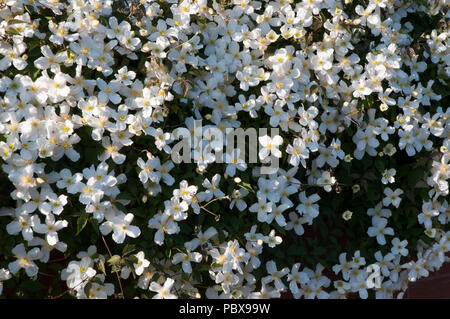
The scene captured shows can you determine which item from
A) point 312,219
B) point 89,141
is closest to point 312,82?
point 312,219

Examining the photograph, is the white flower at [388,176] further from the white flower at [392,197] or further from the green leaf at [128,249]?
the green leaf at [128,249]

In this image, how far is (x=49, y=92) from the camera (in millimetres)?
2094

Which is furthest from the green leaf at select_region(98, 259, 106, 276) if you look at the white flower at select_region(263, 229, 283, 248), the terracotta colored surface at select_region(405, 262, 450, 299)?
the terracotta colored surface at select_region(405, 262, 450, 299)

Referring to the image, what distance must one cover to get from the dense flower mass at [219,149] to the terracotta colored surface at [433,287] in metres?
0.35

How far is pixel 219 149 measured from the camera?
7.25ft

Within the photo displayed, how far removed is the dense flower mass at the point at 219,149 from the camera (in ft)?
6.83

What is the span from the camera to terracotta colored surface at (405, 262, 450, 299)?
2885mm

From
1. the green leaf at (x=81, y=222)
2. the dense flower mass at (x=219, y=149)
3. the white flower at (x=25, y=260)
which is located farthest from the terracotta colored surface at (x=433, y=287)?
the white flower at (x=25, y=260)

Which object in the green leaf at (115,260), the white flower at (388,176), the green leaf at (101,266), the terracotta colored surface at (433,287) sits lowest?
the terracotta colored surface at (433,287)

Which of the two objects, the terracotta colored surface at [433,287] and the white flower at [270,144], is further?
the terracotta colored surface at [433,287]

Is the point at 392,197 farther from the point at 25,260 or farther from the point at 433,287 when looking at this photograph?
the point at 25,260

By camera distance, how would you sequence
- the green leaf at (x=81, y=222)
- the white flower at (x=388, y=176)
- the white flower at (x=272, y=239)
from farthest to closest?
the white flower at (x=388, y=176) < the white flower at (x=272, y=239) < the green leaf at (x=81, y=222)

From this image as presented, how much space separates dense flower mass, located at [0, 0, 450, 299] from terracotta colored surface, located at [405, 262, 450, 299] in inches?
13.8

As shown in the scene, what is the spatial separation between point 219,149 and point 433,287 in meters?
1.39
